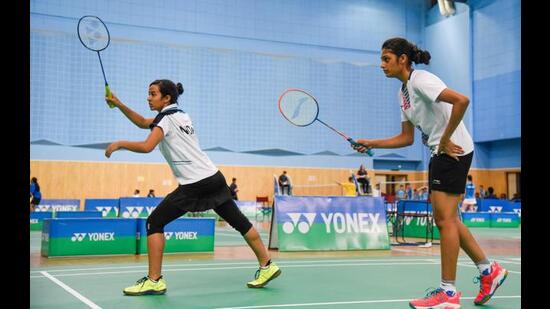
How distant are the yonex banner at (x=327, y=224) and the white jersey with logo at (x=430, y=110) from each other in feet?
15.8

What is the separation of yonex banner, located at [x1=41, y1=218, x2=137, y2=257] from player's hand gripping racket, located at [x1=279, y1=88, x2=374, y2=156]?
2923 millimetres

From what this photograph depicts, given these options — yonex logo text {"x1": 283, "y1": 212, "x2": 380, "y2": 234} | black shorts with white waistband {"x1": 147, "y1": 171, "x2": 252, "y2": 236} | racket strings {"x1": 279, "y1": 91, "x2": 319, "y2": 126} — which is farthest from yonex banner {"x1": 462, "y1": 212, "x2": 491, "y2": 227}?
black shorts with white waistband {"x1": 147, "y1": 171, "x2": 252, "y2": 236}

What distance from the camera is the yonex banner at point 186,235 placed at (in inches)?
328

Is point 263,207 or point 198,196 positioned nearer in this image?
point 198,196

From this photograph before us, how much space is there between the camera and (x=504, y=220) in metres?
18.1

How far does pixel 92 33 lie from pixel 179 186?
10.7 ft

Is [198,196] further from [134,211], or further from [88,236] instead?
[134,211]

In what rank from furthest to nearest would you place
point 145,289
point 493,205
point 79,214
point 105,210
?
point 493,205, point 105,210, point 79,214, point 145,289

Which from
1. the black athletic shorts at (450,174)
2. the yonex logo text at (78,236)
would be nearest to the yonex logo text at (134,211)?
the yonex logo text at (78,236)


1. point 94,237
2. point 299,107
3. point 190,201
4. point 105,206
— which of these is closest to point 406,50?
point 190,201

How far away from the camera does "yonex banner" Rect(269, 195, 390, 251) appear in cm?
876

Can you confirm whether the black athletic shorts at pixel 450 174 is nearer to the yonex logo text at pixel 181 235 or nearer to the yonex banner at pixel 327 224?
the yonex banner at pixel 327 224

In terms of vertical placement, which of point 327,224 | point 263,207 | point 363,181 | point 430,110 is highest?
point 430,110

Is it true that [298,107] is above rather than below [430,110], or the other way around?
above
